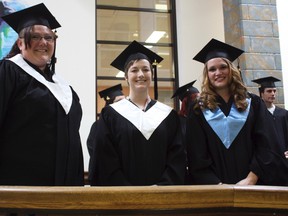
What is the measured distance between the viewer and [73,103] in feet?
8.64

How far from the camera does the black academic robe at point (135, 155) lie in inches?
108

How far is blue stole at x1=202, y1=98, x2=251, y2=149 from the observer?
2844mm

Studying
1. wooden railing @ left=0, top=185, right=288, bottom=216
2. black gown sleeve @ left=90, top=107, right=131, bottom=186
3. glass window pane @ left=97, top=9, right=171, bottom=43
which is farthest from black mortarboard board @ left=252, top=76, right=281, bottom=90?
wooden railing @ left=0, top=185, right=288, bottom=216

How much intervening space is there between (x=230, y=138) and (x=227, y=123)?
12 centimetres

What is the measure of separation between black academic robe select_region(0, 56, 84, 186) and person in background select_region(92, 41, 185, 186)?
1.18 ft

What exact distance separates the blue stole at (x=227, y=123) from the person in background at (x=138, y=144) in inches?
11.1

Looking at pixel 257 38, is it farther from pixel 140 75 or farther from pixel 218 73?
pixel 140 75

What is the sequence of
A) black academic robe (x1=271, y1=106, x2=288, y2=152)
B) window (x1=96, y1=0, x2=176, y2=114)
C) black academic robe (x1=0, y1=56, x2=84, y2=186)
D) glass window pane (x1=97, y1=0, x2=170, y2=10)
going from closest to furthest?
black academic robe (x1=0, y1=56, x2=84, y2=186)
black academic robe (x1=271, y1=106, x2=288, y2=152)
window (x1=96, y1=0, x2=176, y2=114)
glass window pane (x1=97, y1=0, x2=170, y2=10)

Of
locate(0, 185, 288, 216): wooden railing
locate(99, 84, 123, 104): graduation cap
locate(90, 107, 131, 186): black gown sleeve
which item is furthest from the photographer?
locate(99, 84, 123, 104): graduation cap

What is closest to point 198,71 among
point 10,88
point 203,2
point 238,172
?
point 203,2

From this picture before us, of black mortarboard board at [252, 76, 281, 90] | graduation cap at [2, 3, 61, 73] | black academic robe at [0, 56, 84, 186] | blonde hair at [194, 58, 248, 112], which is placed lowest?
black academic robe at [0, 56, 84, 186]

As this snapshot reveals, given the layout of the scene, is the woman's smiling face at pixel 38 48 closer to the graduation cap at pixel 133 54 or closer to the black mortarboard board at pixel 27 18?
the black mortarboard board at pixel 27 18

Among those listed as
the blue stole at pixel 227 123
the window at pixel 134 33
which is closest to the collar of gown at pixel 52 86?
the blue stole at pixel 227 123

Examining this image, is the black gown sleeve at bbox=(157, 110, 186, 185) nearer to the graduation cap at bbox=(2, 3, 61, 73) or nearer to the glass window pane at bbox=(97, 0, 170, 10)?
the graduation cap at bbox=(2, 3, 61, 73)
